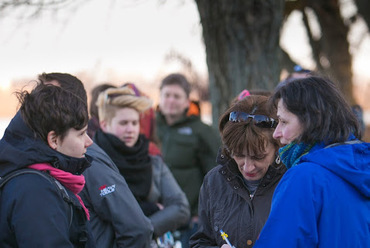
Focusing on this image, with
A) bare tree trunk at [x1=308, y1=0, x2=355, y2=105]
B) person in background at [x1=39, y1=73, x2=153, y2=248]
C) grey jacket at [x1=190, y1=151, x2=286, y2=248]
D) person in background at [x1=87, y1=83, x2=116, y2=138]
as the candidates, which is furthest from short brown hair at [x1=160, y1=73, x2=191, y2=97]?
bare tree trunk at [x1=308, y1=0, x2=355, y2=105]

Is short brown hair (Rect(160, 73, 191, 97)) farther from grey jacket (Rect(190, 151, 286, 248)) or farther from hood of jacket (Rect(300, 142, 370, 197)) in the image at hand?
hood of jacket (Rect(300, 142, 370, 197))

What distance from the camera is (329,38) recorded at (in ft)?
41.4

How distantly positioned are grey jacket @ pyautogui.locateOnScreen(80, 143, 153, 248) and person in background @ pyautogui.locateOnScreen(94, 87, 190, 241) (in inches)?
22.6

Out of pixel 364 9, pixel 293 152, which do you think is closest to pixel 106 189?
pixel 293 152

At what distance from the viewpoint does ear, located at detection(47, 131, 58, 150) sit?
7.00ft

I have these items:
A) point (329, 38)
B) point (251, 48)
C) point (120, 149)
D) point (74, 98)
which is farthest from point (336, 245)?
point (329, 38)

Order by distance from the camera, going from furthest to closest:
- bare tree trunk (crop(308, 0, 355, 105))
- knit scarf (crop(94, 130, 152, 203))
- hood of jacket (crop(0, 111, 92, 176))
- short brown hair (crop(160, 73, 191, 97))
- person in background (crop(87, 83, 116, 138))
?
1. bare tree trunk (crop(308, 0, 355, 105))
2. short brown hair (crop(160, 73, 191, 97))
3. person in background (crop(87, 83, 116, 138))
4. knit scarf (crop(94, 130, 152, 203))
5. hood of jacket (crop(0, 111, 92, 176))

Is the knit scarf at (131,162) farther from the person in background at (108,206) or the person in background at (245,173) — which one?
the person in background at (245,173)

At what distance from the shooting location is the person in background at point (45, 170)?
1910 millimetres

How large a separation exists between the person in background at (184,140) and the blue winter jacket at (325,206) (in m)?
3.00

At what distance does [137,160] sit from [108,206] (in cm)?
81

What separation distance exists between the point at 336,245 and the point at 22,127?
4.59ft

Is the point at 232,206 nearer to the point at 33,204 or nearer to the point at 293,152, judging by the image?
the point at 293,152

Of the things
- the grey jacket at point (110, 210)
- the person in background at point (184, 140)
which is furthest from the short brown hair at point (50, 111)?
the person in background at point (184, 140)
